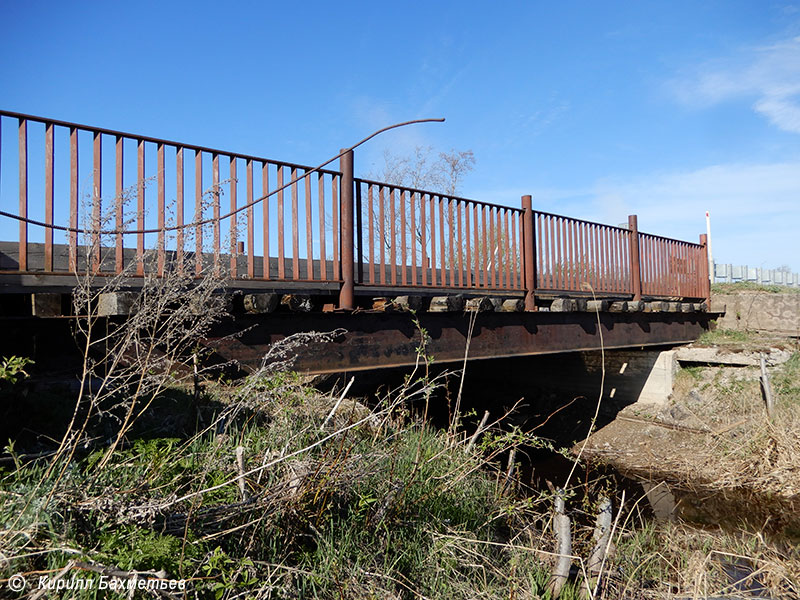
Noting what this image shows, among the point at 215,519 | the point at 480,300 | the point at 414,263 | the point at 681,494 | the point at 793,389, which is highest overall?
the point at 414,263

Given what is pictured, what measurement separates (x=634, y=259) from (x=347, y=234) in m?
6.52

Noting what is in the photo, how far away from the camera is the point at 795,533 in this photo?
6.27 meters

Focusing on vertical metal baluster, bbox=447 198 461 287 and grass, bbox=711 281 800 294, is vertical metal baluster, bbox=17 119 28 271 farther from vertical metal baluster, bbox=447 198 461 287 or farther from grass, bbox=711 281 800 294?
grass, bbox=711 281 800 294

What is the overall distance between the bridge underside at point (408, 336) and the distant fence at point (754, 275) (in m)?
21.9

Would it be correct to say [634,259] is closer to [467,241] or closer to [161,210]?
[467,241]

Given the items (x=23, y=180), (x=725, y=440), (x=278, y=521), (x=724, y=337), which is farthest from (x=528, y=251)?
(x=724, y=337)

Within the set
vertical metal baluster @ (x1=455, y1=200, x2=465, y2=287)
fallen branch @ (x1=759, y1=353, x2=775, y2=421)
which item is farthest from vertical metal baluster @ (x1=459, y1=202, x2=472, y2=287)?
fallen branch @ (x1=759, y1=353, x2=775, y2=421)

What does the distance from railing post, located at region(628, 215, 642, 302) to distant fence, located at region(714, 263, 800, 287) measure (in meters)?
20.4

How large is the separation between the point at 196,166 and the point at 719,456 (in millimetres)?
8727

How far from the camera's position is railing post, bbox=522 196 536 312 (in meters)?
7.43

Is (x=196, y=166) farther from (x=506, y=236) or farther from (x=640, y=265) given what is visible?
(x=640, y=265)

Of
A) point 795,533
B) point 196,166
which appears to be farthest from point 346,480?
point 795,533

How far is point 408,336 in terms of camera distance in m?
6.07

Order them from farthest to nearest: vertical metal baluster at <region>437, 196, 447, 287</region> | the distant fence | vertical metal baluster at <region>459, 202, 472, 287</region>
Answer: the distant fence → vertical metal baluster at <region>459, 202, 472, 287</region> → vertical metal baluster at <region>437, 196, 447, 287</region>
